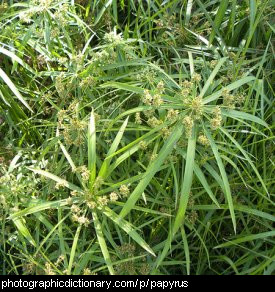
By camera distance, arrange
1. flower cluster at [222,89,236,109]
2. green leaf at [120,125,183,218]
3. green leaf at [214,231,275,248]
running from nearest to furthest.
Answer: green leaf at [120,125,183,218]
flower cluster at [222,89,236,109]
green leaf at [214,231,275,248]

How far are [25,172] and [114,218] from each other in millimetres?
486

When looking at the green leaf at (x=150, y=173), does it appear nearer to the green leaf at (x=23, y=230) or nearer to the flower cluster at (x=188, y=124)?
the flower cluster at (x=188, y=124)

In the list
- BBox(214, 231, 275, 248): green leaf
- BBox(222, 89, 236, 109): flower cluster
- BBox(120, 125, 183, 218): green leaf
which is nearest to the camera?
BBox(120, 125, 183, 218): green leaf

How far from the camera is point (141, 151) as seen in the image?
1912 millimetres

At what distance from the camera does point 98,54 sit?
198 cm

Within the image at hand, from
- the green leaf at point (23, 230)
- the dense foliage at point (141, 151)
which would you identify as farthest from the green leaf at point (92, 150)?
the green leaf at point (23, 230)

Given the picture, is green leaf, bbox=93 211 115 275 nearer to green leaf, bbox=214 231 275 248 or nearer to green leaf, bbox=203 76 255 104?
green leaf, bbox=214 231 275 248

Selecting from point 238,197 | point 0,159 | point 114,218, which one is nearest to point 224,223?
point 238,197

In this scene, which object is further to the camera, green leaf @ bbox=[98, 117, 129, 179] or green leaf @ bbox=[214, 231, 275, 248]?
green leaf @ bbox=[214, 231, 275, 248]

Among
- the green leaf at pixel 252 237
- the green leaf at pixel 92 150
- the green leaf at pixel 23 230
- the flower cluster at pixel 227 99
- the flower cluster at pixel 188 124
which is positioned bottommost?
the green leaf at pixel 23 230

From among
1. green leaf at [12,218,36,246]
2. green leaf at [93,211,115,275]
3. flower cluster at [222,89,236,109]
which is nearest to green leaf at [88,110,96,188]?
green leaf at [93,211,115,275]

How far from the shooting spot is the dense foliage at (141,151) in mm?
1718

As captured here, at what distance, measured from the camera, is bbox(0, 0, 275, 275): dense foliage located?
1718 millimetres
